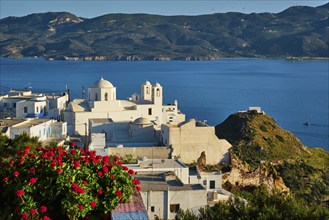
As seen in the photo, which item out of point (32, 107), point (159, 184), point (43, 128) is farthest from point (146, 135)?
point (159, 184)

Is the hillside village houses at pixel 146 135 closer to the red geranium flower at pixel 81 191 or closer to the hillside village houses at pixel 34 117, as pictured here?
the hillside village houses at pixel 34 117

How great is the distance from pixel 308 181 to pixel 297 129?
22175mm

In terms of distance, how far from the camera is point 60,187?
19.4 feet

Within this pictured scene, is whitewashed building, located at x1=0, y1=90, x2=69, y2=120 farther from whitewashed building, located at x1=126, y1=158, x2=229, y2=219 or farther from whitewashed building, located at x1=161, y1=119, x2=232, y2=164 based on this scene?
whitewashed building, located at x1=126, y1=158, x2=229, y2=219

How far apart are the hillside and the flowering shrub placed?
42.2ft

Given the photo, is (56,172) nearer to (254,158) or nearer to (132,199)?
(132,199)

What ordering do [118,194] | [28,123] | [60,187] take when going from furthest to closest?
[28,123]
[118,194]
[60,187]

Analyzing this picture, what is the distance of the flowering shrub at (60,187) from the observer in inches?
230

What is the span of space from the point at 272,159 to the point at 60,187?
2184 cm

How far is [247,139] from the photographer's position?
2897 centimetres

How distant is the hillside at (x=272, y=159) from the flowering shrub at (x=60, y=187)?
42.2ft

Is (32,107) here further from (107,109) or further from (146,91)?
(146,91)

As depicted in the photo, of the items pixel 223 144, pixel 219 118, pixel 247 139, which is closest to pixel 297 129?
pixel 219 118

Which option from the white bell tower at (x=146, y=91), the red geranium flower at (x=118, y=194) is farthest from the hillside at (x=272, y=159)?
the red geranium flower at (x=118, y=194)
